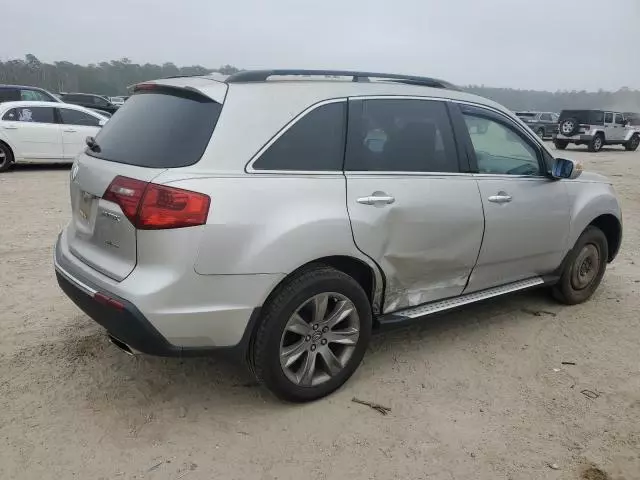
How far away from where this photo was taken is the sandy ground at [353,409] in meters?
2.63

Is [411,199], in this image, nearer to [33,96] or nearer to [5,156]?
[5,156]

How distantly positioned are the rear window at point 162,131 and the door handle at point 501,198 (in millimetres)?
1951

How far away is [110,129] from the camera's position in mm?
3268

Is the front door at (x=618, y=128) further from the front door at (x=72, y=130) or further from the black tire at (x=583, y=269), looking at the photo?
the black tire at (x=583, y=269)

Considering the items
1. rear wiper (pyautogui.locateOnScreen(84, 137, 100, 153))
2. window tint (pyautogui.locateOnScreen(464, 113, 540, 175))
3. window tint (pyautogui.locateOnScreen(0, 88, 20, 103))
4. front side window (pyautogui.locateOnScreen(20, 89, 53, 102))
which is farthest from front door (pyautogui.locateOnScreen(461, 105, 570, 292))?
window tint (pyautogui.locateOnScreen(0, 88, 20, 103))

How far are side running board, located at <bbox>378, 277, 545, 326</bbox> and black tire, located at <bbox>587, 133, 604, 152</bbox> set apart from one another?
73.6ft

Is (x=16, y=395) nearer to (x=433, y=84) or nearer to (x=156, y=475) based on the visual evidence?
(x=156, y=475)

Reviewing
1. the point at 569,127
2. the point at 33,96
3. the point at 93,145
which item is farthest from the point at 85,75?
the point at 93,145

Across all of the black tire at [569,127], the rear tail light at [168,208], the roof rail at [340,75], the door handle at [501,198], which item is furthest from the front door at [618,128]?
the rear tail light at [168,208]

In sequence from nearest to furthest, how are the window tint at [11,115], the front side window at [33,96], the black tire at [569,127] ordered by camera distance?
1. the window tint at [11,115]
2. the front side window at [33,96]
3. the black tire at [569,127]

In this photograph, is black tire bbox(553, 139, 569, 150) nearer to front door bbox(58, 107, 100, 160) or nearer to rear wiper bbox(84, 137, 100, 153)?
front door bbox(58, 107, 100, 160)

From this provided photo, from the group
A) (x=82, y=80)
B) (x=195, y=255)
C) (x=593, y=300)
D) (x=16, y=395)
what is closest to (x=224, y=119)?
(x=195, y=255)

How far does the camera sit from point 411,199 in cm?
327

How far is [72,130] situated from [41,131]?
2.03 ft
